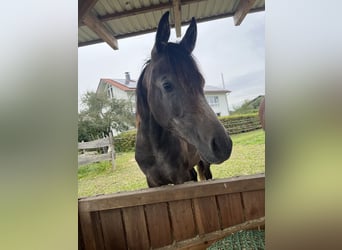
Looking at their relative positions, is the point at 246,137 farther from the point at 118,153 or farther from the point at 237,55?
the point at 118,153

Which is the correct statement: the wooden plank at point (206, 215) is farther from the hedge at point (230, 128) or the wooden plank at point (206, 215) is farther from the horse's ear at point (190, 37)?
the horse's ear at point (190, 37)

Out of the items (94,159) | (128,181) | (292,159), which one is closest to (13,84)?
(94,159)

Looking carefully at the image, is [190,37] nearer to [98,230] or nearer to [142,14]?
[142,14]

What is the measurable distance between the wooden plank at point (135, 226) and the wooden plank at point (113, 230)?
0.02m

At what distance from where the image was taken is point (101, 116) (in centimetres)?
103

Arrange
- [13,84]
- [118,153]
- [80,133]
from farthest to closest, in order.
A: [118,153]
[80,133]
[13,84]

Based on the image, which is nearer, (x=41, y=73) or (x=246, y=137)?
(x=41, y=73)

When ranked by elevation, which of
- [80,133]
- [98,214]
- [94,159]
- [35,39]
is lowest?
[98,214]

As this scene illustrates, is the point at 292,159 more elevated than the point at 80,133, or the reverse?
the point at 80,133

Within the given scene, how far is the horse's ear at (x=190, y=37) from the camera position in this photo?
3.38ft

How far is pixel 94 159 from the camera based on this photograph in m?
1.05

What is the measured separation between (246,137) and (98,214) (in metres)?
0.78

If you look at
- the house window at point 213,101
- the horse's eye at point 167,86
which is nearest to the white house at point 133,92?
the house window at point 213,101

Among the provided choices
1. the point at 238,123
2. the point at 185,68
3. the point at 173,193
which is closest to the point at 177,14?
the point at 185,68
